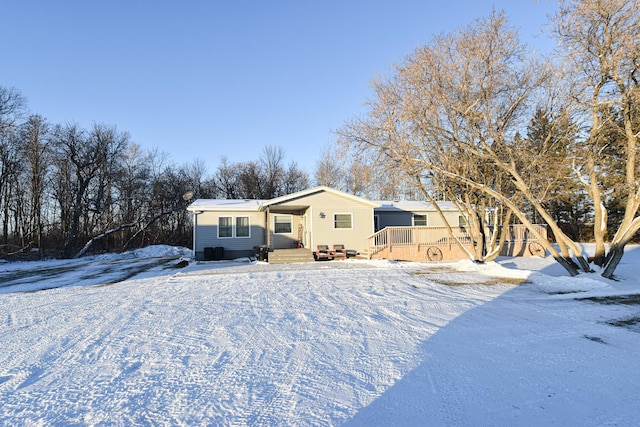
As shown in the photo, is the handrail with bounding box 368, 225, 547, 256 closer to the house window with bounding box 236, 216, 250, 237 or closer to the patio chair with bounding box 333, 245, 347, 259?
the patio chair with bounding box 333, 245, 347, 259

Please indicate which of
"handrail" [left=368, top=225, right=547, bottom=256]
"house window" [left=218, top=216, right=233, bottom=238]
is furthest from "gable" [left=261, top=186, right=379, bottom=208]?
"house window" [left=218, top=216, right=233, bottom=238]

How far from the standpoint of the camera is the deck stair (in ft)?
45.8

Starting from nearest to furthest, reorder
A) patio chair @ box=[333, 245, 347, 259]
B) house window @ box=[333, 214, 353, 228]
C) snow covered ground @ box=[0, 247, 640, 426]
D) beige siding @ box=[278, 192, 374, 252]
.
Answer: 1. snow covered ground @ box=[0, 247, 640, 426]
2. patio chair @ box=[333, 245, 347, 259]
3. beige siding @ box=[278, 192, 374, 252]
4. house window @ box=[333, 214, 353, 228]

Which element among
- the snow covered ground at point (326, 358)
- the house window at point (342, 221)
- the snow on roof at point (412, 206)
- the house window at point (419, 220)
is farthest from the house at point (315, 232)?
the snow covered ground at point (326, 358)

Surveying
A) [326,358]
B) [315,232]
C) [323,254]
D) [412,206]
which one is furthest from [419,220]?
[326,358]

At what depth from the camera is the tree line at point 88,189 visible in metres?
21.7

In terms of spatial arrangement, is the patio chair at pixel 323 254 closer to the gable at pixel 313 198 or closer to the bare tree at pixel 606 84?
the gable at pixel 313 198

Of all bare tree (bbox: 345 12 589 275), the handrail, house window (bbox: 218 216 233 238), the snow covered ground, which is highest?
bare tree (bbox: 345 12 589 275)

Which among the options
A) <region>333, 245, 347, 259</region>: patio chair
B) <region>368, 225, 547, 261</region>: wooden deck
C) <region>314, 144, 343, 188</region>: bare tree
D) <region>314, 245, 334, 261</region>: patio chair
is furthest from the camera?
<region>314, 144, 343, 188</region>: bare tree

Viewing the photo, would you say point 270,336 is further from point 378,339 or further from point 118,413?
point 118,413

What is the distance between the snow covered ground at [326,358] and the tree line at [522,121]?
3.07 meters

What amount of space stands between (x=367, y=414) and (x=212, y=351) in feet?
7.03

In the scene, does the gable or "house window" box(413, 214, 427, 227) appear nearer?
the gable

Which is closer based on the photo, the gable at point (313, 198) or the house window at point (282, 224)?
the gable at point (313, 198)
